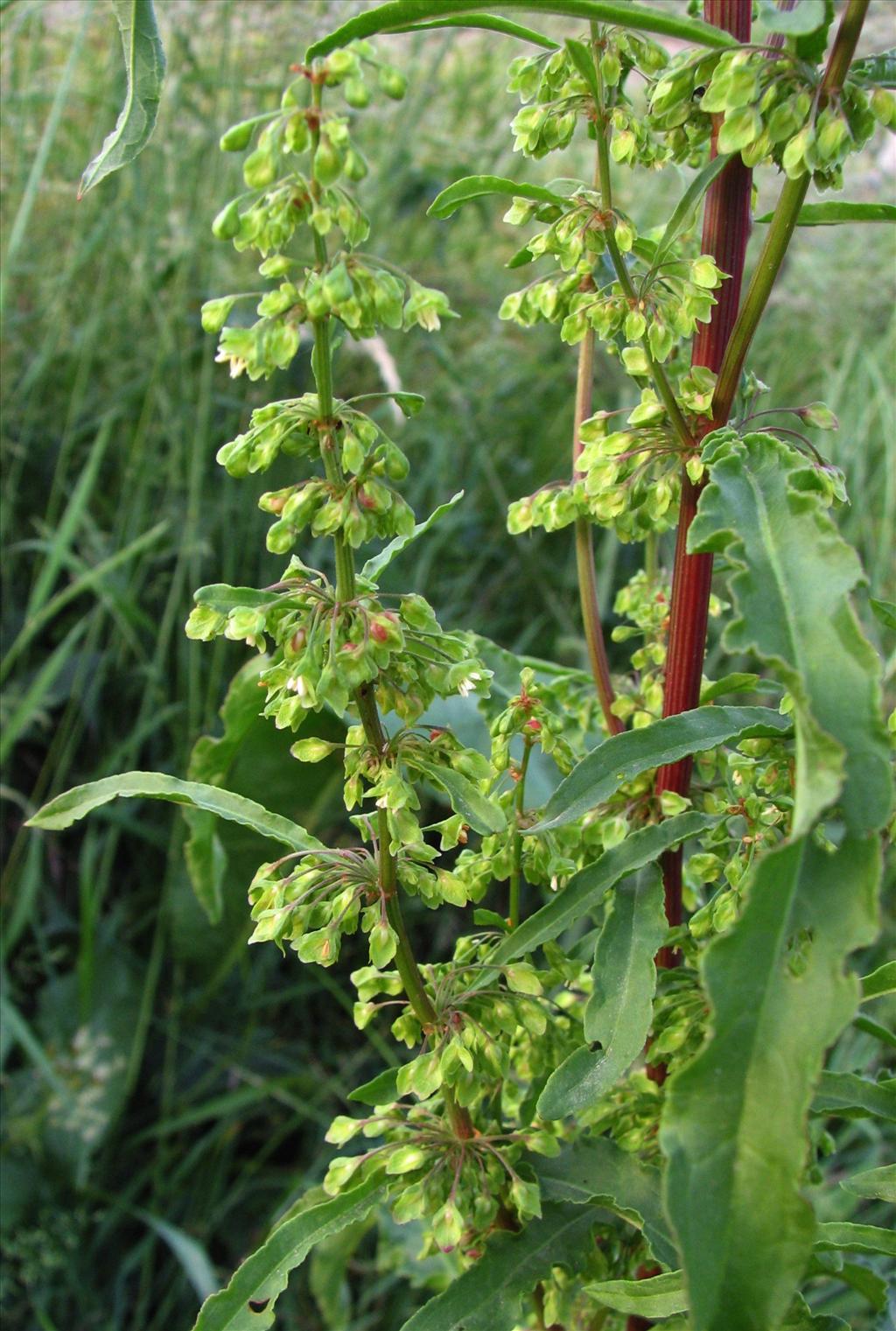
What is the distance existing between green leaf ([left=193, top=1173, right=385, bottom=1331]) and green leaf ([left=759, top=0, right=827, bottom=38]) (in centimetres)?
82

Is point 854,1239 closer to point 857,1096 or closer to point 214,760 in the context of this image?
point 857,1096

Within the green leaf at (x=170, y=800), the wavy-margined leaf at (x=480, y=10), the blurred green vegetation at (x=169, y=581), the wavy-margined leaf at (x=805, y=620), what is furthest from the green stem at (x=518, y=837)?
the blurred green vegetation at (x=169, y=581)

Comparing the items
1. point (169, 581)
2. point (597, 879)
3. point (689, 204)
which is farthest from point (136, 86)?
point (169, 581)

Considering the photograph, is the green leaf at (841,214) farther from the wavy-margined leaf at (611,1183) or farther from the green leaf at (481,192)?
the wavy-margined leaf at (611,1183)

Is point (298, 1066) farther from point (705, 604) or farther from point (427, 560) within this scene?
point (705, 604)

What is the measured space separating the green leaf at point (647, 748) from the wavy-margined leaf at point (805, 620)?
15 centimetres

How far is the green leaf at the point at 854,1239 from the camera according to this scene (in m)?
0.87

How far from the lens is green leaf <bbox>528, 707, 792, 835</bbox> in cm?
86

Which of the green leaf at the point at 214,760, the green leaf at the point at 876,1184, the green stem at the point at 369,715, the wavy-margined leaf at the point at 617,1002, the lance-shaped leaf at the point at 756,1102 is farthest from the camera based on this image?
the green leaf at the point at 214,760

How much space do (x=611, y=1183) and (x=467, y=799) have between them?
0.37 metres

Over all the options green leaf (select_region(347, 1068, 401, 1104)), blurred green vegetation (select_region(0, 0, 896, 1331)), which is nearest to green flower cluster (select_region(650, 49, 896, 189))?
green leaf (select_region(347, 1068, 401, 1104))

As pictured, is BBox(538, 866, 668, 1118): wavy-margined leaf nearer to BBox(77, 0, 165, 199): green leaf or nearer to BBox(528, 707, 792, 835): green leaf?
BBox(528, 707, 792, 835): green leaf

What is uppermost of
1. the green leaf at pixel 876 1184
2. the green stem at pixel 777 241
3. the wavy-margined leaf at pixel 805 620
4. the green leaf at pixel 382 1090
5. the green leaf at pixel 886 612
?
the green stem at pixel 777 241

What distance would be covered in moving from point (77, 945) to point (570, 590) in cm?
133
